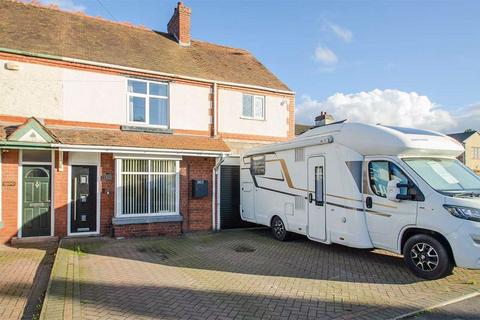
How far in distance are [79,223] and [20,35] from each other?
6.17m

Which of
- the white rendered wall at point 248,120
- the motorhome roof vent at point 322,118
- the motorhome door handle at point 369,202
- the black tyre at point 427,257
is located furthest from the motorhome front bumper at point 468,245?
the motorhome roof vent at point 322,118

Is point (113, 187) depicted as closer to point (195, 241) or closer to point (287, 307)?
point (195, 241)

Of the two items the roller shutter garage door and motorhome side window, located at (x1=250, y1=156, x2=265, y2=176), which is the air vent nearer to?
motorhome side window, located at (x1=250, y1=156, x2=265, y2=176)

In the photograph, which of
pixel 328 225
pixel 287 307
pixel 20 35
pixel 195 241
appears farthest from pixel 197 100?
pixel 287 307

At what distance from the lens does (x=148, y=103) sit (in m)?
12.0

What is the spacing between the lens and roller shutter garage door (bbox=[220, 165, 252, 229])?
1291 centimetres

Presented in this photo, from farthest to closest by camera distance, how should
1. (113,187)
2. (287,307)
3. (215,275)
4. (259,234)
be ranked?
(259,234)
(113,187)
(215,275)
(287,307)

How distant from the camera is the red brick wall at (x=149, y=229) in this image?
1083 cm

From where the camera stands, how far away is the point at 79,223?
1066 centimetres

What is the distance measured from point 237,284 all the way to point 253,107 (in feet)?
28.7

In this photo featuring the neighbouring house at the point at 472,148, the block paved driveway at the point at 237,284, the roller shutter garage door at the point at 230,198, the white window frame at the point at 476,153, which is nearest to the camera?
the block paved driveway at the point at 237,284

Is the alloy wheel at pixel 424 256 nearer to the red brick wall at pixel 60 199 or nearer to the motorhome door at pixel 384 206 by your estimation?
the motorhome door at pixel 384 206

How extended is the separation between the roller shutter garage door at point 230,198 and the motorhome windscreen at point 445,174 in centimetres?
700

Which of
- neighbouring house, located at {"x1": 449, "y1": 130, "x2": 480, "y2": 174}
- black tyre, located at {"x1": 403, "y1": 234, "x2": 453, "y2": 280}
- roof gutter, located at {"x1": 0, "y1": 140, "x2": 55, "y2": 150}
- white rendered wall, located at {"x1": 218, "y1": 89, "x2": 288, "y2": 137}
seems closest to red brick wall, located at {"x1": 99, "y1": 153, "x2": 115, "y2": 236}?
roof gutter, located at {"x1": 0, "y1": 140, "x2": 55, "y2": 150}
